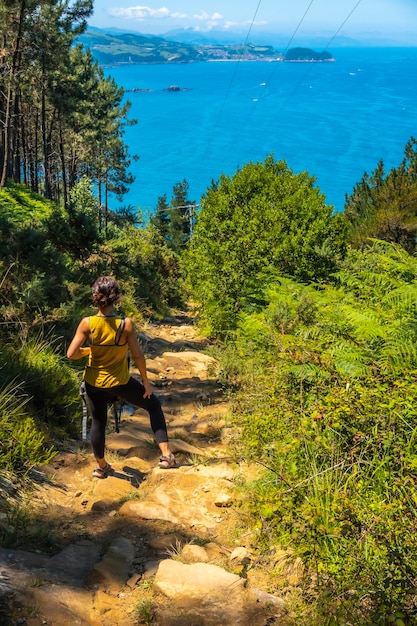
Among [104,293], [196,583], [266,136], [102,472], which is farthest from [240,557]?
[266,136]

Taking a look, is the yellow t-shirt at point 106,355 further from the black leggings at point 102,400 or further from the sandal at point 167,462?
the sandal at point 167,462

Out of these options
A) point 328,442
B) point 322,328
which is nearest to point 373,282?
point 322,328

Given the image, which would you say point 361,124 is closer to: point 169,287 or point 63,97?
point 63,97

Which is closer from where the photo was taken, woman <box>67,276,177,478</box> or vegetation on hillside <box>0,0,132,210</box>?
woman <box>67,276,177,478</box>

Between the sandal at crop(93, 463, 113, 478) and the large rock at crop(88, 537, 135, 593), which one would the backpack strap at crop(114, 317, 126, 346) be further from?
the large rock at crop(88, 537, 135, 593)

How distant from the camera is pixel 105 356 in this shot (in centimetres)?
443

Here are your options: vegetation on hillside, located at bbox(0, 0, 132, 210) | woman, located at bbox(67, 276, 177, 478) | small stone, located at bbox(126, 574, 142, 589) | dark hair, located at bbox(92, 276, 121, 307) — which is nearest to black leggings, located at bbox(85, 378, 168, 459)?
woman, located at bbox(67, 276, 177, 478)

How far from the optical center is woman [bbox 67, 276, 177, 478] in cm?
438

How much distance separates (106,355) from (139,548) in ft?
5.16

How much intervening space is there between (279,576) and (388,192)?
3487 centimetres

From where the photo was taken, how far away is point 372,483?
137 inches

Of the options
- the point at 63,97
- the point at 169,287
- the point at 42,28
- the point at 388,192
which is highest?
the point at 42,28

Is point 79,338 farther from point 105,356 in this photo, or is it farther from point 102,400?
point 102,400

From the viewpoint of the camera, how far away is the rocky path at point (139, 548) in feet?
9.48
